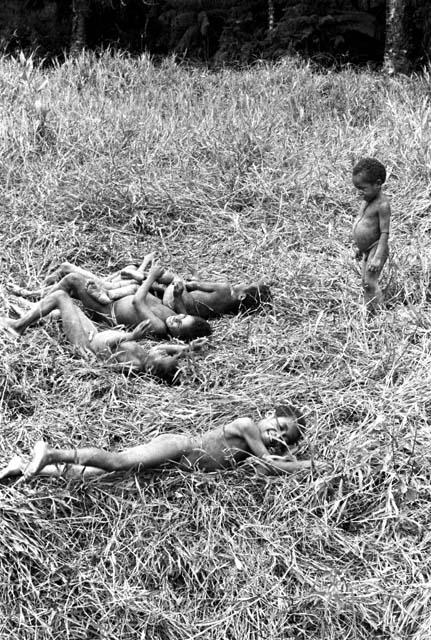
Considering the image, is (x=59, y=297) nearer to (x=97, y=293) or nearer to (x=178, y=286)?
(x=97, y=293)

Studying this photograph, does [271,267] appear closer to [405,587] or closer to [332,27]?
[405,587]

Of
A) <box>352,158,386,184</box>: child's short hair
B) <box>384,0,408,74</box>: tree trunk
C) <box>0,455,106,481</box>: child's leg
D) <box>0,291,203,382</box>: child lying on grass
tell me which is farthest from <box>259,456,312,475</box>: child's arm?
<box>384,0,408,74</box>: tree trunk

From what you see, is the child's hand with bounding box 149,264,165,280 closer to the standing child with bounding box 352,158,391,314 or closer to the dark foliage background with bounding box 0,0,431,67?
the standing child with bounding box 352,158,391,314

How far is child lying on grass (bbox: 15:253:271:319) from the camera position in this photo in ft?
15.6

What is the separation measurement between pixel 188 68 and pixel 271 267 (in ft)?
15.7

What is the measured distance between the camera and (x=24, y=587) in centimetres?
337

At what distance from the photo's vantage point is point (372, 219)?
14.6 ft

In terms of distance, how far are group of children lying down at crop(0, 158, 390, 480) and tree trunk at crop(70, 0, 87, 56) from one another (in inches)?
233

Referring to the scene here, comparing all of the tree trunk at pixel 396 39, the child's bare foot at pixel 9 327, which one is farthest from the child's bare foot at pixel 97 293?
the tree trunk at pixel 396 39

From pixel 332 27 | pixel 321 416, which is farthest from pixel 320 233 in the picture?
pixel 332 27

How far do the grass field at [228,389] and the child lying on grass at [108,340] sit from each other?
0.08 meters

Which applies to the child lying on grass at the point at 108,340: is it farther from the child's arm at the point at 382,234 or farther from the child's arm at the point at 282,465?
the child's arm at the point at 382,234

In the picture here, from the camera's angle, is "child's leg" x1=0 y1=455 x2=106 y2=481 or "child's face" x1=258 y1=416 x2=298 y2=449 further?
"child's face" x1=258 y1=416 x2=298 y2=449

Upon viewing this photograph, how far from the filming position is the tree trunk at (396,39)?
29.2 feet
